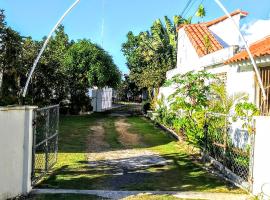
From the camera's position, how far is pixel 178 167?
1223cm

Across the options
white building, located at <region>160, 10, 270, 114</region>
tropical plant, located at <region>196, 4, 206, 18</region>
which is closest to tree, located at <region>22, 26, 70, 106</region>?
white building, located at <region>160, 10, 270, 114</region>

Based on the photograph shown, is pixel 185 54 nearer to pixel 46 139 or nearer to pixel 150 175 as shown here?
pixel 150 175

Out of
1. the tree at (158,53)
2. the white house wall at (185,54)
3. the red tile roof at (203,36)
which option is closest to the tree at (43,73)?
the white house wall at (185,54)

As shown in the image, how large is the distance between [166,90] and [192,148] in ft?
41.5

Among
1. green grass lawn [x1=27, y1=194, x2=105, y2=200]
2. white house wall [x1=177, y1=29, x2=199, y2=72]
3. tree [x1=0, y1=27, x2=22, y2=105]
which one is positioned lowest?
green grass lawn [x1=27, y1=194, x2=105, y2=200]

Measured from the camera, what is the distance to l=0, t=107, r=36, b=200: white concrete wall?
7.47 metres

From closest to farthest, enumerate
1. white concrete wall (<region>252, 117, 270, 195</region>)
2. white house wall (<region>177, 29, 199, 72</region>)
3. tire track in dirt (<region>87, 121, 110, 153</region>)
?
white concrete wall (<region>252, 117, 270, 195</region>) < tire track in dirt (<region>87, 121, 110, 153</region>) < white house wall (<region>177, 29, 199, 72</region>)

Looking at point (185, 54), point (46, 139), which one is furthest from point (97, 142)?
point (185, 54)

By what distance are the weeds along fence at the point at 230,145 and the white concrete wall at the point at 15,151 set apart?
4.34m

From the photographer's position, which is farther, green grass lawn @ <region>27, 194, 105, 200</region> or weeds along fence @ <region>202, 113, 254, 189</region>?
weeds along fence @ <region>202, 113, 254, 189</region>

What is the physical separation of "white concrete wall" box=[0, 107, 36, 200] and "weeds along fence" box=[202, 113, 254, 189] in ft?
14.2

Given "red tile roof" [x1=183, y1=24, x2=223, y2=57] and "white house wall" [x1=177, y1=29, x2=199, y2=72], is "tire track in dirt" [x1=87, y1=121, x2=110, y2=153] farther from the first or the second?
"red tile roof" [x1=183, y1=24, x2=223, y2=57]

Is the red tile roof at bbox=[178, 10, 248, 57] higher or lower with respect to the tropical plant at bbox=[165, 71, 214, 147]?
higher

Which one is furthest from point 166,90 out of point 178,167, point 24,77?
point 178,167
